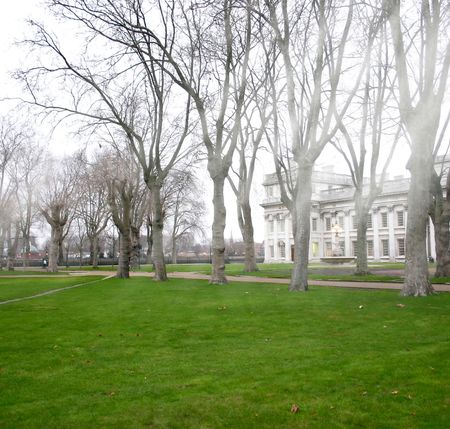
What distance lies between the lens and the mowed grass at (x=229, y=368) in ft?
15.1

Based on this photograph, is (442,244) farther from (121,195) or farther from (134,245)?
(134,245)

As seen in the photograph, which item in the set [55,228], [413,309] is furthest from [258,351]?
[55,228]

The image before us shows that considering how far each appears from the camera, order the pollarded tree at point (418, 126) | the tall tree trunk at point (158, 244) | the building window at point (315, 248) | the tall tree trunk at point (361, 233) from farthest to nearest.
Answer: the building window at point (315, 248) → the tall tree trunk at point (361, 233) → the tall tree trunk at point (158, 244) → the pollarded tree at point (418, 126)

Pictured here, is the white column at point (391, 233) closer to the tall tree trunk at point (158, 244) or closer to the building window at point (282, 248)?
the building window at point (282, 248)

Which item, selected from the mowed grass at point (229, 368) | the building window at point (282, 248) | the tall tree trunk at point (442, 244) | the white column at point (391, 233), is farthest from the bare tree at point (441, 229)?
the building window at point (282, 248)

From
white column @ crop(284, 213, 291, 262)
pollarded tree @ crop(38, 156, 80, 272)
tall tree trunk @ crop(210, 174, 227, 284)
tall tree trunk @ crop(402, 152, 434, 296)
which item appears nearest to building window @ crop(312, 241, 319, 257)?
white column @ crop(284, 213, 291, 262)

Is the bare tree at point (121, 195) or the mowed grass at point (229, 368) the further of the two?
the bare tree at point (121, 195)

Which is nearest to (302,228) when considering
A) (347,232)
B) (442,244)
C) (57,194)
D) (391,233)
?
(442,244)

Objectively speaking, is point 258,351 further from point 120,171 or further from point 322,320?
point 120,171

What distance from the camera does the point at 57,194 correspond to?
134 ft

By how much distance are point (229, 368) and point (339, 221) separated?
69.7 meters

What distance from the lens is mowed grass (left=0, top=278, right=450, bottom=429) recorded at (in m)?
4.61

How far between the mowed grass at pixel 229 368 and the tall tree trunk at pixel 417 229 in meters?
2.04

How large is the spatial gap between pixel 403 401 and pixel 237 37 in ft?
56.3
